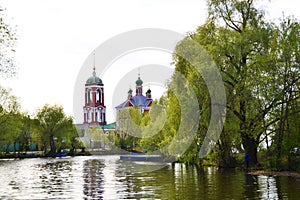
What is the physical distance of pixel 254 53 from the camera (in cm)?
4222

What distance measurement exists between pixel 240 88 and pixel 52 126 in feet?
250

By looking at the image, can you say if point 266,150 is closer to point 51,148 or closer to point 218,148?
point 218,148

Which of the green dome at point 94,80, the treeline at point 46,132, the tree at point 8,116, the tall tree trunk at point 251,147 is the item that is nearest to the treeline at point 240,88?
the tall tree trunk at point 251,147

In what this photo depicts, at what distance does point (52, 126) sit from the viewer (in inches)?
4390

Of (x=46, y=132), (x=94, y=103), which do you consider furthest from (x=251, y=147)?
(x=94, y=103)

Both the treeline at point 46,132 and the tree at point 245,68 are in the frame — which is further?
the treeline at point 46,132

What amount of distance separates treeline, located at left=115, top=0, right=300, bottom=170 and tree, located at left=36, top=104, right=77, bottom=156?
6720 centimetres

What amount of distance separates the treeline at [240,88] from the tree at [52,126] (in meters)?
67.2

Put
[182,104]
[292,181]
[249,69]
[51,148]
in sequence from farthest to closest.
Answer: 1. [51,148]
2. [182,104]
3. [249,69]
4. [292,181]

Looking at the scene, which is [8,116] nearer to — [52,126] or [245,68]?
[52,126]

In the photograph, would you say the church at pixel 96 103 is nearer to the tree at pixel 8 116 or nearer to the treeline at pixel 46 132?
the treeline at pixel 46 132

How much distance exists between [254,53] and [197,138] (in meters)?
8.59

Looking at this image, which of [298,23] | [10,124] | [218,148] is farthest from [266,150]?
[10,124]

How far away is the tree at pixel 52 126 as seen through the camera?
11075cm
